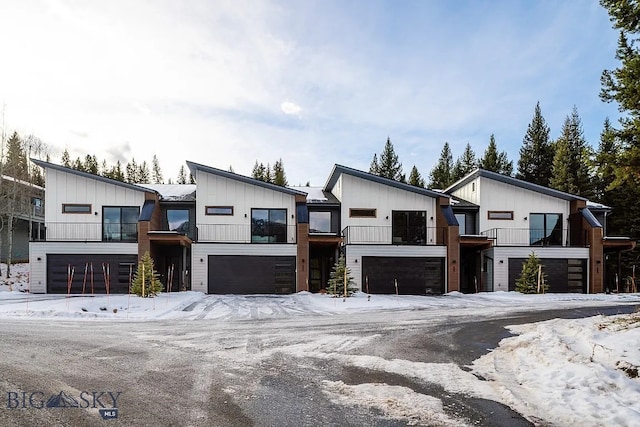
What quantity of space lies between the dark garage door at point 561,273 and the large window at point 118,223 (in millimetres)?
20532

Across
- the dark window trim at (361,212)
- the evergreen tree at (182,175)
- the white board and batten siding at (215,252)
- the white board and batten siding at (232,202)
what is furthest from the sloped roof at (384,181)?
the evergreen tree at (182,175)

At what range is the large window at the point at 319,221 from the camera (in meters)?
23.1

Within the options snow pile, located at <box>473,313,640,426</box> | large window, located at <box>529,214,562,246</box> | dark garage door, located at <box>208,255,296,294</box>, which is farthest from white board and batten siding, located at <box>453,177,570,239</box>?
snow pile, located at <box>473,313,640,426</box>

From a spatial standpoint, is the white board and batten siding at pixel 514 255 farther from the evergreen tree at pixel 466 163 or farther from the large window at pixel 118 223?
the evergreen tree at pixel 466 163

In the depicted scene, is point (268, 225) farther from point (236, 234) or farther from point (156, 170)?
point (156, 170)

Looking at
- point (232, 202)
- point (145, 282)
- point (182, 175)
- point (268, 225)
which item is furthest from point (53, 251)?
point (182, 175)

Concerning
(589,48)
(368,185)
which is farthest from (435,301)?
(589,48)

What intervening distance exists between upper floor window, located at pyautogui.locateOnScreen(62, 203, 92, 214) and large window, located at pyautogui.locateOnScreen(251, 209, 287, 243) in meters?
8.68

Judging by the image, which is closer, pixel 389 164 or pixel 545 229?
pixel 545 229

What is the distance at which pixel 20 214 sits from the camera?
1216 inches

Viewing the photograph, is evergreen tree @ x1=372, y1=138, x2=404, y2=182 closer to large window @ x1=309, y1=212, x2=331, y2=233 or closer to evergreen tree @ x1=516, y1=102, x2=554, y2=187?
evergreen tree @ x1=516, y1=102, x2=554, y2=187

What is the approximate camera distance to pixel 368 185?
2297 centimetres

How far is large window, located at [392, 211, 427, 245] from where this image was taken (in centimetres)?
2277

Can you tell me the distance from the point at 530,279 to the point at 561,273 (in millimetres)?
2868
